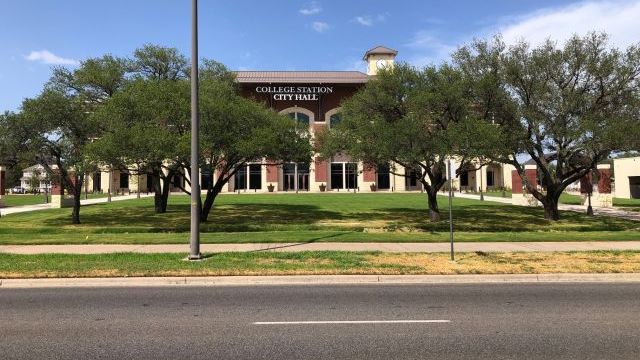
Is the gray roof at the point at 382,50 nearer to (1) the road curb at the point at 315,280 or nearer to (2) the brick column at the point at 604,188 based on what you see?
(2) the brick column at the point at 604,188

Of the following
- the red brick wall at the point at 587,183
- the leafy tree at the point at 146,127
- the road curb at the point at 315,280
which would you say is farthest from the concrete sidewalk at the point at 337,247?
the red brick wall at the point at 587,183

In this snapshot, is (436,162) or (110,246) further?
(436,162)

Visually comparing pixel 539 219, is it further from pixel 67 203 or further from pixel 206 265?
pixel 67 203

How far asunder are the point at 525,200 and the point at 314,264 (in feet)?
111

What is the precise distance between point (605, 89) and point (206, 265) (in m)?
21.5

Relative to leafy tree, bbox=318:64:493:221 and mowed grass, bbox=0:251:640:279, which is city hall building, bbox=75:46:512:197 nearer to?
leafy tree, bbox=318:64:493:221

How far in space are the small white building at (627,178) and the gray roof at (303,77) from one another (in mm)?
30856

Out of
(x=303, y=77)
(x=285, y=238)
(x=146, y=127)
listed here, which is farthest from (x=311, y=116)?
(x=285, y=238)

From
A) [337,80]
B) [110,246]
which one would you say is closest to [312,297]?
[110,246]

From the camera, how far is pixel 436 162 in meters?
25.8

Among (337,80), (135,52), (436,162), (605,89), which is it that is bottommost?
(436,162)

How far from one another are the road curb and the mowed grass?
28 cm

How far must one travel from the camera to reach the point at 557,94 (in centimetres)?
2534

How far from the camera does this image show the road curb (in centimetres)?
1076
